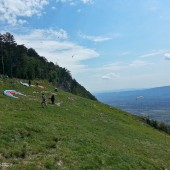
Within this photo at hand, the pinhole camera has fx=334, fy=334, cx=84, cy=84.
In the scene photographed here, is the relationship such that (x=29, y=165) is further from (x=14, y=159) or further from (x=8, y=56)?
(x=8, y=56)

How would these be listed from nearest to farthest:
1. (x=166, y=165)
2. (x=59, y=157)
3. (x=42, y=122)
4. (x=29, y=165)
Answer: (x=29, y=165), (x=59, y=157), (x=166, y=165), (x=42, y=122)

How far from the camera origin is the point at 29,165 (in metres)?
21.2

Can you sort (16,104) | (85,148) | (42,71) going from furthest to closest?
1. (42,71)
2. (16,104)
3. (85,148)

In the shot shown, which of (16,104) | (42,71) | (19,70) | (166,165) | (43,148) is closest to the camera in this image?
(43,148)

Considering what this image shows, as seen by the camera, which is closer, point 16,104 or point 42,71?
point 16,104

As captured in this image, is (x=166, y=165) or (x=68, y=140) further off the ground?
(x=68, y=140)

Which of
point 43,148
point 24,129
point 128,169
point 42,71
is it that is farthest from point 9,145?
point 42,71

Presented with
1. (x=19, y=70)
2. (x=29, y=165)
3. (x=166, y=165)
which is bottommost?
(x=166, y=165)

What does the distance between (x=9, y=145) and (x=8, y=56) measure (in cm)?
12497

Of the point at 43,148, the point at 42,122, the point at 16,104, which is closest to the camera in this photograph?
the point at 43,148

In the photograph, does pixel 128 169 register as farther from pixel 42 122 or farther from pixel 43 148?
pixel 42 122

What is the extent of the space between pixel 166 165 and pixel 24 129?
14.1 m

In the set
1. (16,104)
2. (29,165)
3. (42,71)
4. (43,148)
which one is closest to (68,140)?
(43,148)

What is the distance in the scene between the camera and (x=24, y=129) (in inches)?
1164
